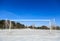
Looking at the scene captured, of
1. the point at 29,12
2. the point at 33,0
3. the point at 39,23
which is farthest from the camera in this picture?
the point at 29,12

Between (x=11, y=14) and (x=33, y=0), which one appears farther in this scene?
(x=11, y=14)

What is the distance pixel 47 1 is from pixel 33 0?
1221 millimetres

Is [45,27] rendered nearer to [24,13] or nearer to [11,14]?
[24,13]

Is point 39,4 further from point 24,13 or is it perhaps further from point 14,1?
point 24,13

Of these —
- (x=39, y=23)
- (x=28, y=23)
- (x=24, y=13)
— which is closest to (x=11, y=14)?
(x=24, y=13)

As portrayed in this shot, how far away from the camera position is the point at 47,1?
8633mm

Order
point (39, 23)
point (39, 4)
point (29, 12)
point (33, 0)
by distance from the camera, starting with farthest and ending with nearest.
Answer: point (29, 12) < point (39, 23) < point (39, 4) < point (33, 0)

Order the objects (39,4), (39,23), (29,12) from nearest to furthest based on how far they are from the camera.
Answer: (39,4) < (39,23) < (29,12)

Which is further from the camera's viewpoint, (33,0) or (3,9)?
(3,9)

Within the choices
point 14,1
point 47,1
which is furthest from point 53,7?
point 14,1

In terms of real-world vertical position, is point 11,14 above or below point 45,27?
above

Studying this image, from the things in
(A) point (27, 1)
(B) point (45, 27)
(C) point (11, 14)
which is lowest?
(B) point (45, 27)

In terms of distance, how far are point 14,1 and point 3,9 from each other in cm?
268

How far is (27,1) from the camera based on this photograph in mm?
8391
